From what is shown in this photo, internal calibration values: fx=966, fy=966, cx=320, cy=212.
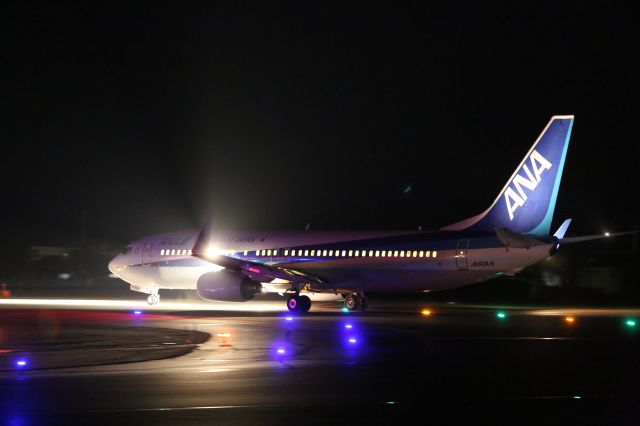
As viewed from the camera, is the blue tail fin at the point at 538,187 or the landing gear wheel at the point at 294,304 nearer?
the blue tail fin at the point at 538,187

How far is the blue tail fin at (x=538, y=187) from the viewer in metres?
37.3

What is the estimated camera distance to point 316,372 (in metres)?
17.5

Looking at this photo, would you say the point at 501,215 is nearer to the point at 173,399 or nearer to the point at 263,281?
the point at 263,281

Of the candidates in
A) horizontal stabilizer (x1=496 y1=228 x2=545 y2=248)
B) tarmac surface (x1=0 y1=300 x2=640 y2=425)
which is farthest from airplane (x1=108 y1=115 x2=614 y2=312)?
tarmac surface (x1=0 y1=300 x2=640 y2=425)

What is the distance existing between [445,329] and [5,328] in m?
12.8

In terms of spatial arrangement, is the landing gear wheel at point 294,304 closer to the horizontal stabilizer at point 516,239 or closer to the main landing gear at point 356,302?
the main landing gear at point 356,302

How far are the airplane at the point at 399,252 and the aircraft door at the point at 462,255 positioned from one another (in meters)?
0.04

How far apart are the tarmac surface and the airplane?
5.76 meters

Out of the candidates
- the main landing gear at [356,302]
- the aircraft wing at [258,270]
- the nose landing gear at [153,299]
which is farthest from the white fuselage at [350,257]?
the nose landing gear at [153,299]

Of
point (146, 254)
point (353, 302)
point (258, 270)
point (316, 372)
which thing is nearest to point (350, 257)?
point (353, 302)

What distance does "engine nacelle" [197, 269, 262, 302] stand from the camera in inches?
1535

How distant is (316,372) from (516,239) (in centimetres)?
2032

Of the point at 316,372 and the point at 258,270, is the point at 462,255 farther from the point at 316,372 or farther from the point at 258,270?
the point at 316,372

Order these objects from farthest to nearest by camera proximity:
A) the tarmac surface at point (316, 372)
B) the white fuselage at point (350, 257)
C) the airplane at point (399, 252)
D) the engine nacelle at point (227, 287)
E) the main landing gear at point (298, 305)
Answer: the engine nacelle at point (227, 287), the main landing gear at point (298, 305), the white fuselage at point (350, 257), the airplane at point (399, 252), the tarmac surface at point (316, 372)
